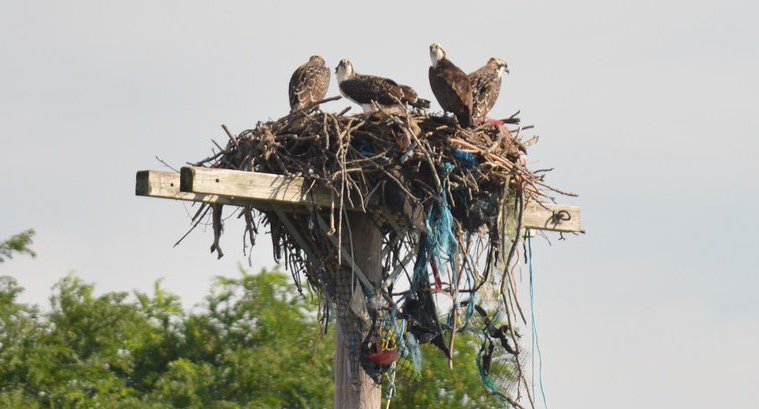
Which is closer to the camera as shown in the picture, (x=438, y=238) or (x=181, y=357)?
(x=438, y=238)

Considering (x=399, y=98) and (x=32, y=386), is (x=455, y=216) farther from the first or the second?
(x=32, y=386)

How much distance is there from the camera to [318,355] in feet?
54.2

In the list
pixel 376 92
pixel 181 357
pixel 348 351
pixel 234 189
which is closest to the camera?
pixel 234 189

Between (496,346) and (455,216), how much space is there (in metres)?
0.81

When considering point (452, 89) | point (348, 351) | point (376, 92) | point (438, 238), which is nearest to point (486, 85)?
point (376, 92)

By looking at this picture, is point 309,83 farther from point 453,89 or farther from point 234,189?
point 234,189

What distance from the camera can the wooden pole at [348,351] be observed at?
9000 mm

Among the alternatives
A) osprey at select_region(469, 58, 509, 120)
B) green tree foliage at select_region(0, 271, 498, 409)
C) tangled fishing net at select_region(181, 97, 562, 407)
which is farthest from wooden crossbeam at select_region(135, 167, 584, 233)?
green tree foliage at select_region(0, 271, 498, 409)

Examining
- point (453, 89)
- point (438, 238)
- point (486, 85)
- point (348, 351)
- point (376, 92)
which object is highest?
point (486, 85)

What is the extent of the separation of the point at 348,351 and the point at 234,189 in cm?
115

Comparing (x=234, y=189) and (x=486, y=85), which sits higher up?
Result: (x=486, y=85)

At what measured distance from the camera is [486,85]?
40.4 feet

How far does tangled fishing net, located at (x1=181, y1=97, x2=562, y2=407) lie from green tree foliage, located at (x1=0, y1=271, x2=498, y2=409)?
19.2 ft

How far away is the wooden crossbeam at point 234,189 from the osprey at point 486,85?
2.73 meters
